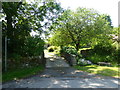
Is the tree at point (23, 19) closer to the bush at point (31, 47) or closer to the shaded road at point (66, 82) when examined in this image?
the bush at point (31, 47)

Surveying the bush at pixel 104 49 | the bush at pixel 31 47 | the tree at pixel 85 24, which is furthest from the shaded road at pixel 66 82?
the bush at pixel 104 49

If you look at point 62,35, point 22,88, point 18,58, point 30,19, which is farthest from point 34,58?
point 62,35

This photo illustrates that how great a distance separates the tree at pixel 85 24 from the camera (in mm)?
13375

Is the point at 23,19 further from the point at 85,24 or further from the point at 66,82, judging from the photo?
the point at 85,24

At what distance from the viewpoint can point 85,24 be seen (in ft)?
44.6

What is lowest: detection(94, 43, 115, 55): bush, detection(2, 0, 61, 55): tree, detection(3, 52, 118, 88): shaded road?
detection(3, 52, 118, 88): shaded road

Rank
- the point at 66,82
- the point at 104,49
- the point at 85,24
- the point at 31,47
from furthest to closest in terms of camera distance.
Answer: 1. the point at 104,49
2. the point at 85,24
3. the point at 31,47
4. the point at 66,82

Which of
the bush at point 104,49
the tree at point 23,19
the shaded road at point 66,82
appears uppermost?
the tree at point 23,19

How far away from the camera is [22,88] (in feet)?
15.3

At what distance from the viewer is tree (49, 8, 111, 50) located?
13.4 meters

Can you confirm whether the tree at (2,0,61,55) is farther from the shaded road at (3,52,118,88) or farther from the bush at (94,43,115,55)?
the bush at (94,43,115,55)

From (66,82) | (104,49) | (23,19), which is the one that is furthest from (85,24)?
(66,82)

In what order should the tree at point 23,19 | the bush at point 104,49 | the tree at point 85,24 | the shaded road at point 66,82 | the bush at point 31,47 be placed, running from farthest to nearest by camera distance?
the bush at point 104,49 < the tree at point 85,24 < the bush at point 31,47 < the tree at point 23,19 < the shaded road at point 66,82

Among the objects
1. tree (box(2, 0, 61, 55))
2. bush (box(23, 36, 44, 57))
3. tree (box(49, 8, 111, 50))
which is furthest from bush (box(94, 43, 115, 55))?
bush (box(23, 36, 44, 57))
